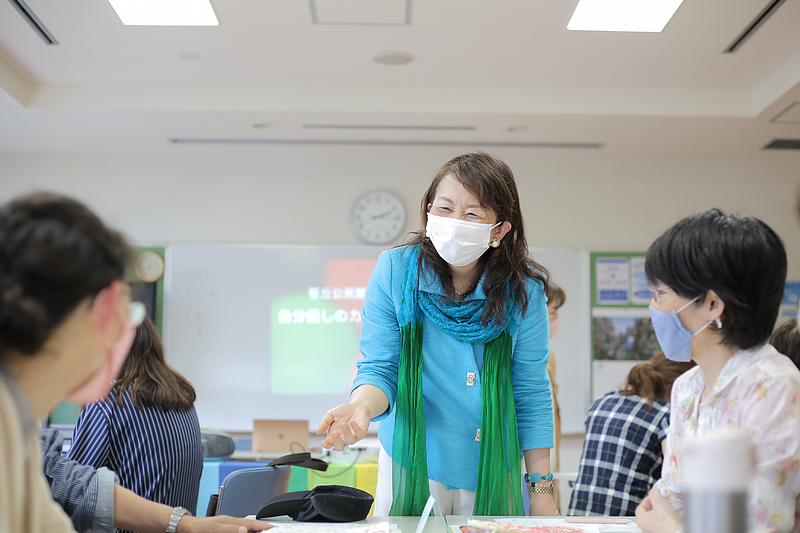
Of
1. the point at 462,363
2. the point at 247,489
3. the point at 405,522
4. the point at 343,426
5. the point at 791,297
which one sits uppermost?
the point at 791,297

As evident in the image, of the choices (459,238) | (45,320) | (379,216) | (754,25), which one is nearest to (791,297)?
(754,25)

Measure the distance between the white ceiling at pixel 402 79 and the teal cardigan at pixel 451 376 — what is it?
173 cm

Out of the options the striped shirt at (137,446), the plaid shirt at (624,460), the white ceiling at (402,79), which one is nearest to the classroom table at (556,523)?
the plaid shirt at (624,460)

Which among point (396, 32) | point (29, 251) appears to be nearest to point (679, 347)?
point (29, 251)

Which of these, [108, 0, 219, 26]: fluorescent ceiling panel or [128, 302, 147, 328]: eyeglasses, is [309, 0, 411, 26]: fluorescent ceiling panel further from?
[128, 302, 147, 328]: eyeglasses

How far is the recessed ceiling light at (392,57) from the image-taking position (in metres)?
3.27

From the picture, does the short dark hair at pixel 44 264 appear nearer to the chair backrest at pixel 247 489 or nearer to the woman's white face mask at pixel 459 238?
the woman's white face mask at pixel 459 238

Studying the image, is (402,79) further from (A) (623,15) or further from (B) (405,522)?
(B) (405,522)

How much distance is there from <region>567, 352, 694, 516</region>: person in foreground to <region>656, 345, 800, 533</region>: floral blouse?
1.00 m

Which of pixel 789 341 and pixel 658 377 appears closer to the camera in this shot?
pixel 789 341

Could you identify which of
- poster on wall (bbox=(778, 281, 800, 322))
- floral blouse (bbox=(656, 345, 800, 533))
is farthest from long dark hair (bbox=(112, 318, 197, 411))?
poster on wall (bbox=(778, 281, 800, 322))

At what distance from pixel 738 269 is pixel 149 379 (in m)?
1.59

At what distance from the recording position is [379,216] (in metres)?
4.53

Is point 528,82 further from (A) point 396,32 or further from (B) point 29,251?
(B) point 29,251
